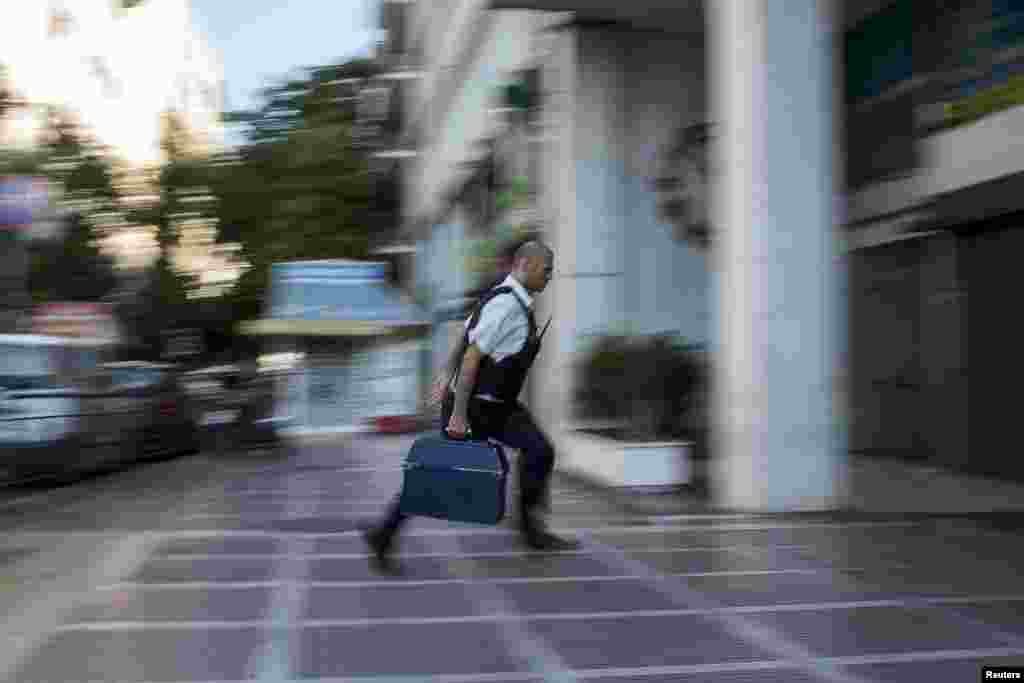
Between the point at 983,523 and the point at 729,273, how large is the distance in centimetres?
239

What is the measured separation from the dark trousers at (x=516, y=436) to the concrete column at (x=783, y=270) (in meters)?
2.69

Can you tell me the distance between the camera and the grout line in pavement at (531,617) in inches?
220

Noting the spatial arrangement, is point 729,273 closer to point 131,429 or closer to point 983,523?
point 983,523

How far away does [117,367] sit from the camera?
16.7 m

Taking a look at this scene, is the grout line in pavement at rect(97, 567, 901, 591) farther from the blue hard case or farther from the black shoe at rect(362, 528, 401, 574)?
the blue hard case

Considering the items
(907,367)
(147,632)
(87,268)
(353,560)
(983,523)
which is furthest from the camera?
(87,268)

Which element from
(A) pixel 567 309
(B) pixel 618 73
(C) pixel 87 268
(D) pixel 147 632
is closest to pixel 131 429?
(A) pixel 567 309

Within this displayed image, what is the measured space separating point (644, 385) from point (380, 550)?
5073 mm

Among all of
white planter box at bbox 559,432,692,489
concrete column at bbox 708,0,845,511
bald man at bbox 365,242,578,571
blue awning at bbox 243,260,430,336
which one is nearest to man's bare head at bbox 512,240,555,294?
bald man at bbox 365,242,578,571

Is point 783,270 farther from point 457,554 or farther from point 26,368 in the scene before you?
point 26,368

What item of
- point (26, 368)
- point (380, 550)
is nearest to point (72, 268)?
point (26, 368)

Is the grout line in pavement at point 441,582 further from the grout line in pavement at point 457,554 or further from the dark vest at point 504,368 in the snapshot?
the dark vest at point 504,368

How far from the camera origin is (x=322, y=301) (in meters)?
23.4

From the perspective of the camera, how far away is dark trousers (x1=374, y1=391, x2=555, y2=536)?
21.9 feet
